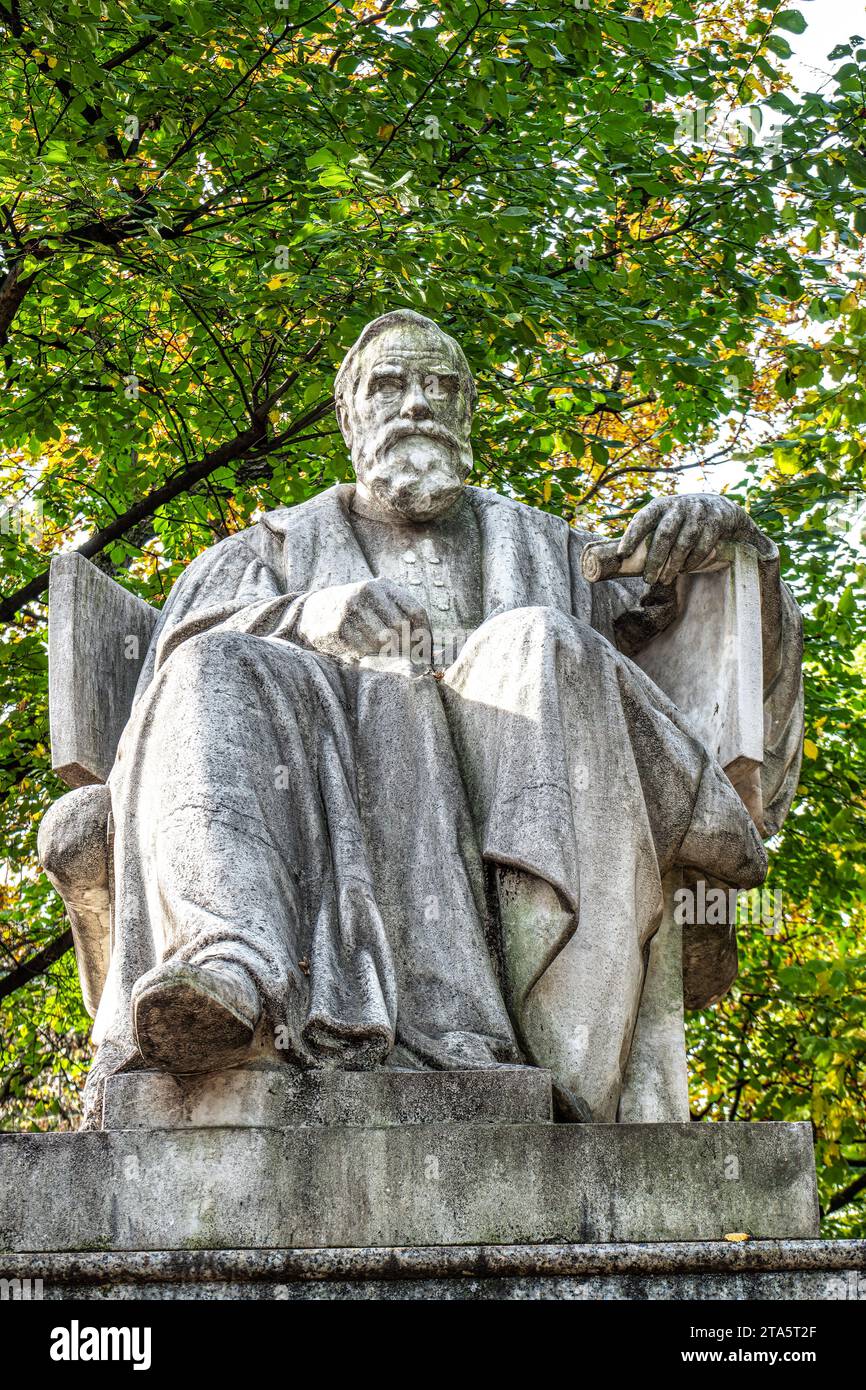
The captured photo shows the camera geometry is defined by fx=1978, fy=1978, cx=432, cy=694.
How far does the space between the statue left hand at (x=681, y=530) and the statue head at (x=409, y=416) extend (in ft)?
2.34

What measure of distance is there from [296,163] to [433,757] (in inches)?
226

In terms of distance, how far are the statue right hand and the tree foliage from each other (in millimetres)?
3296

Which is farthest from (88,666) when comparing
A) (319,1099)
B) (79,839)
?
(319,1099)

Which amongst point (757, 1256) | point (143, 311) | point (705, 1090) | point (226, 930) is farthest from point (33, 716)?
point (757, 1256)

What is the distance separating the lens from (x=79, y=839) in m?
4.82

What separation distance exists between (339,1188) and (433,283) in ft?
19.0

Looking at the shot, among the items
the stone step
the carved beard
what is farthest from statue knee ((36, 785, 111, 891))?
the carved beard

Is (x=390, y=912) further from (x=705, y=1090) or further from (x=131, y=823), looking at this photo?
(x=705, y=1090)

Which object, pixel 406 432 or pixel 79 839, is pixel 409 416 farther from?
pixel 79 839

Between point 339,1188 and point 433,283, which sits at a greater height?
point 433,283

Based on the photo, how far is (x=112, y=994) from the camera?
14.4 feet

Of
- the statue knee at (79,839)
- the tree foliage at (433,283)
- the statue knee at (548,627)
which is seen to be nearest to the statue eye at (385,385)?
the statue knee at (548,627)

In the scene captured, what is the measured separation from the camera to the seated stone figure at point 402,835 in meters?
4.03

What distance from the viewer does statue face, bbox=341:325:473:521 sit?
5746 millimetres
